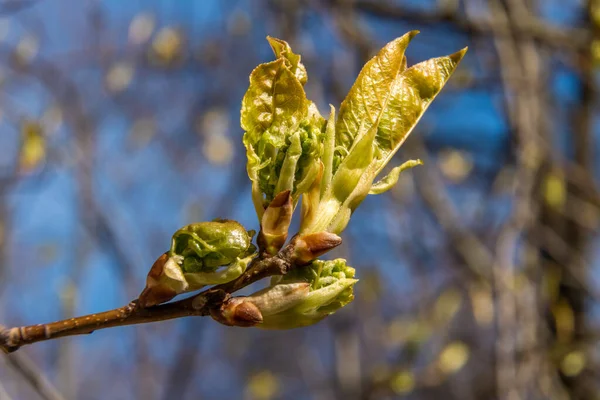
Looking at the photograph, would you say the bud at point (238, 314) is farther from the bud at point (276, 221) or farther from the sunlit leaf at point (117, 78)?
the sunlit leaf at point (117, 78)

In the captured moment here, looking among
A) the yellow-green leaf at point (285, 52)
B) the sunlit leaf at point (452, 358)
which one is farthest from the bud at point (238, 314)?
the sunlit leaf at point (452, 358)

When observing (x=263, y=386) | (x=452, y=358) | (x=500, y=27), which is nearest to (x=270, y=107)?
(x=452, y=358)

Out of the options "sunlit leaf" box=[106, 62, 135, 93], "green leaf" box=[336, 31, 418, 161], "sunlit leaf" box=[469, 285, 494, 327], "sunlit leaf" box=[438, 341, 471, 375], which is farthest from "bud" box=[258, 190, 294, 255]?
"sunlit leaf" box=[106, 62, 135, 93]

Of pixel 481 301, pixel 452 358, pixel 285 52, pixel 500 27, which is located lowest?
pixel 452 358

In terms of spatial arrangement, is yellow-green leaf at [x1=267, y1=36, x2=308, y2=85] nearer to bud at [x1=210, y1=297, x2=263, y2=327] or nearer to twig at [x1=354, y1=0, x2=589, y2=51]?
bud at [x1=210, y1=297, x2=263, y2=327]

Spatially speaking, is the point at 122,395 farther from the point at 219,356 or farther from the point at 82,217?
the point at 82,217

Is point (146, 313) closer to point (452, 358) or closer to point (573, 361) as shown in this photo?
point (452, 358)
